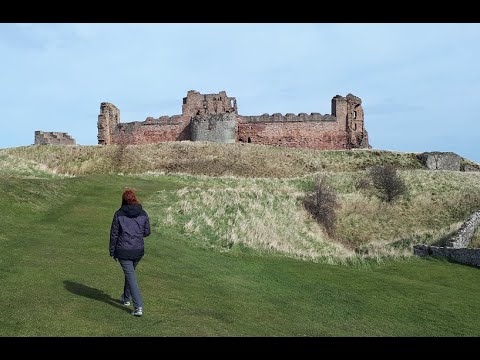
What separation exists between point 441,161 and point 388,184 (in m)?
21.0

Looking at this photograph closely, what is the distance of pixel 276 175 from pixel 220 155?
7.35 meters

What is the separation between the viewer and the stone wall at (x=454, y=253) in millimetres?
21578

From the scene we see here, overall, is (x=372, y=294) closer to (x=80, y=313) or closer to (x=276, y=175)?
(x=80, y=313)

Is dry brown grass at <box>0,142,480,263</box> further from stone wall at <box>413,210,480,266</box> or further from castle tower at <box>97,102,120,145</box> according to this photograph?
castle tower at <box>97,102,120,145</box>

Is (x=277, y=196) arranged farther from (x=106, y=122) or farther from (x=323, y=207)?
(x=106, y=122)

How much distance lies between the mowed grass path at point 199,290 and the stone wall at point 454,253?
2.33 feet

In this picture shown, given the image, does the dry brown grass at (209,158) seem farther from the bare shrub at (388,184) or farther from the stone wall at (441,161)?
the bare shrub at (388,184)

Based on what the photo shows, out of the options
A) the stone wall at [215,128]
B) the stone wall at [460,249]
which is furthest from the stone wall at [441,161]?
the stone wall at [460,249]

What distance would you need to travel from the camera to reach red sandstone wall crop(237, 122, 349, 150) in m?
65.6

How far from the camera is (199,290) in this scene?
45.2ft

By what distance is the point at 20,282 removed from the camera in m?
12.2

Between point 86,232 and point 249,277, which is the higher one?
point 86,232
